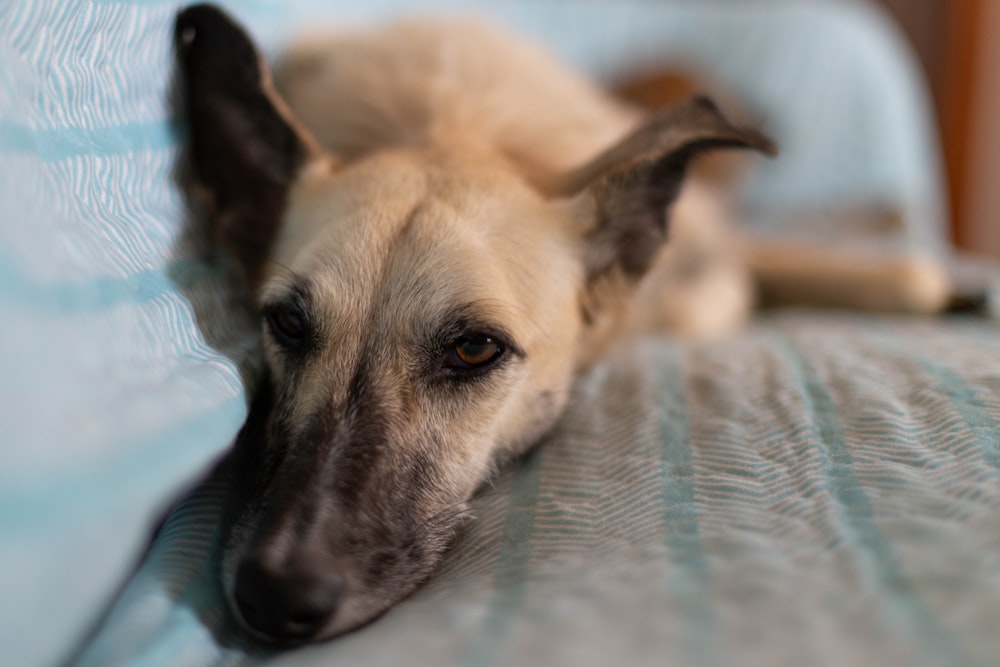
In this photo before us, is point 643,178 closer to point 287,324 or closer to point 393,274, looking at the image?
point 393,274

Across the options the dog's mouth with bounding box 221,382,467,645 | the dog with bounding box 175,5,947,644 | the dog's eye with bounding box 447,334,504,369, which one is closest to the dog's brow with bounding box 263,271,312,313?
the dog with bounding box 175,5,947,644

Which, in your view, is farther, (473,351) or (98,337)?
(473,351)

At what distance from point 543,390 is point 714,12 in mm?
3097

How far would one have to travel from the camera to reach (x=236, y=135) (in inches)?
64.5

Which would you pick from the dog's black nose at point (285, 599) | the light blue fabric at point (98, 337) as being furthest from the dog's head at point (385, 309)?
the light blue fabric at point (98, 337)

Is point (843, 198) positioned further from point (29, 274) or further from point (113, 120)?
point (29, 274)

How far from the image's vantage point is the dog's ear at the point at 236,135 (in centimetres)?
154

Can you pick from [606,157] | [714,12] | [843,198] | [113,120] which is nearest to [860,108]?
[843,198]

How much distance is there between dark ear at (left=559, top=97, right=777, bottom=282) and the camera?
1642mm

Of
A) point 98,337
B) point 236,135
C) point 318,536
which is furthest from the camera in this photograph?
point 236,135

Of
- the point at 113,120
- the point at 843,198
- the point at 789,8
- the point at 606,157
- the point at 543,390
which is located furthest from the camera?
the point at 789,8

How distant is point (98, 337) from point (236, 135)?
80 centimetres

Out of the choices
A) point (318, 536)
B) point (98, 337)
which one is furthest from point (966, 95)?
point (98, 337)

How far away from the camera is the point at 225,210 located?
1.67 meters
